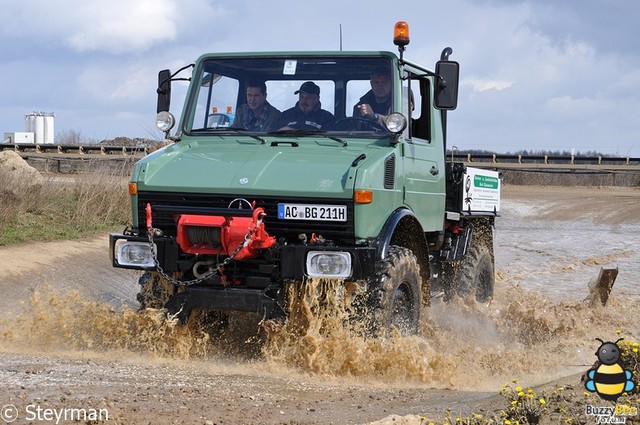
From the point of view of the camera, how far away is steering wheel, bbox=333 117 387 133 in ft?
25.9

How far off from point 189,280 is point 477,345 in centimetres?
317

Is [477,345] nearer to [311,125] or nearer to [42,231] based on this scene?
[311,125]

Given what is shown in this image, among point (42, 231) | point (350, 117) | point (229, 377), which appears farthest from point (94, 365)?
point (42, 231)

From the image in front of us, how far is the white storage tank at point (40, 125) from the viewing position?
5150 cm

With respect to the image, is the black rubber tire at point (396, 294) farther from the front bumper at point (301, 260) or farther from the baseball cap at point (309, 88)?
the baseball cap at point (309, 88)

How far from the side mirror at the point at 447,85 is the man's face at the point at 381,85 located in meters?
0.45

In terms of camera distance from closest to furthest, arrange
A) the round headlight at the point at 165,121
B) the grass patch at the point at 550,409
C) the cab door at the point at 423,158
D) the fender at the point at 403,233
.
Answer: the grass patch at the point at 550,409
the fender at the point at 403,233
the cab door at the point at 423,158
the round headlight at the point at 165,121

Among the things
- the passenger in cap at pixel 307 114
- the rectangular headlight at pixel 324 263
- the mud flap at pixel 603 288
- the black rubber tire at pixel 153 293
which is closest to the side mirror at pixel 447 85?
the passenger in cap at pixel 307 114

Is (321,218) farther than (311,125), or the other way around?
(311,125)

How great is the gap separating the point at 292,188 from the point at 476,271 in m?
4.30

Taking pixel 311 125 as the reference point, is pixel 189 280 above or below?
below

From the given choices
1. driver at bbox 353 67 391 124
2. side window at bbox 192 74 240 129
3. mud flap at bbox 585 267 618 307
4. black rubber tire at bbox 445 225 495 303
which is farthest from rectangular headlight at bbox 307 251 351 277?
mud flap at bbox 585 267 618 307

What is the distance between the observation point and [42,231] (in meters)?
14.7

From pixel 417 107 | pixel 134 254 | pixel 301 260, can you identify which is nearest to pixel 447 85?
pixel 417 107
